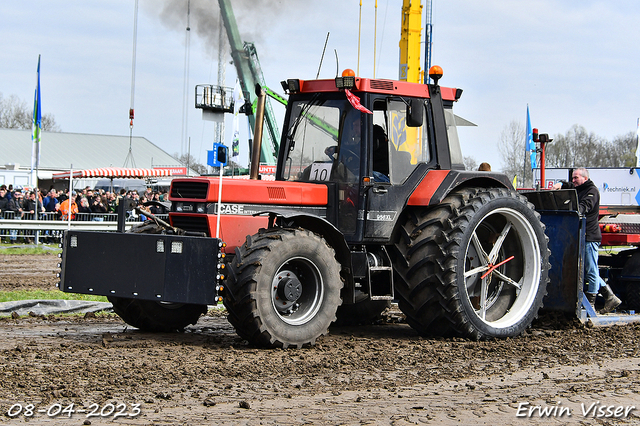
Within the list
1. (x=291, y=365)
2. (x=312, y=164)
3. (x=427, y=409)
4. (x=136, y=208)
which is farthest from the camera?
(x=312, y=164)

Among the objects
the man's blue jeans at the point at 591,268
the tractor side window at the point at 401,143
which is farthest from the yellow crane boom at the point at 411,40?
the tractor side window at the point at 401,143

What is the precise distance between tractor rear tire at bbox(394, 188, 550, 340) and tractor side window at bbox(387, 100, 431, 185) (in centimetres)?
46

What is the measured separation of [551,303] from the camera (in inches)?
351

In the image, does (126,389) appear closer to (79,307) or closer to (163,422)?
(163,422)

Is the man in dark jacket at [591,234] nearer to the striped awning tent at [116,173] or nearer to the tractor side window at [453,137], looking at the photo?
the tractor side window at [453,137]

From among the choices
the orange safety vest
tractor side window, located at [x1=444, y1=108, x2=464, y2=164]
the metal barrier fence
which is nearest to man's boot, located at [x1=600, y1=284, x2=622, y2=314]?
tractor side window, located at [x1=444, y1=108, x2=464, y2=164]

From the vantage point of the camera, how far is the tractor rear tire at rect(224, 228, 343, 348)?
6.63 metres

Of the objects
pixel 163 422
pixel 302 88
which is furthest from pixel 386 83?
pixel 163 422

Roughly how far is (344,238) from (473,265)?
1719 mm

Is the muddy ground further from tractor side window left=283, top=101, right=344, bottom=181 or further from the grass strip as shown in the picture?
the grass strip

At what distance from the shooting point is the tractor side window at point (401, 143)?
25.6ft

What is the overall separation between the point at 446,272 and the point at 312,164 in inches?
70.6

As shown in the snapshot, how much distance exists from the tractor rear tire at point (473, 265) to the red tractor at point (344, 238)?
0.05ft

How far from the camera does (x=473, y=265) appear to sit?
8320 millimetres
